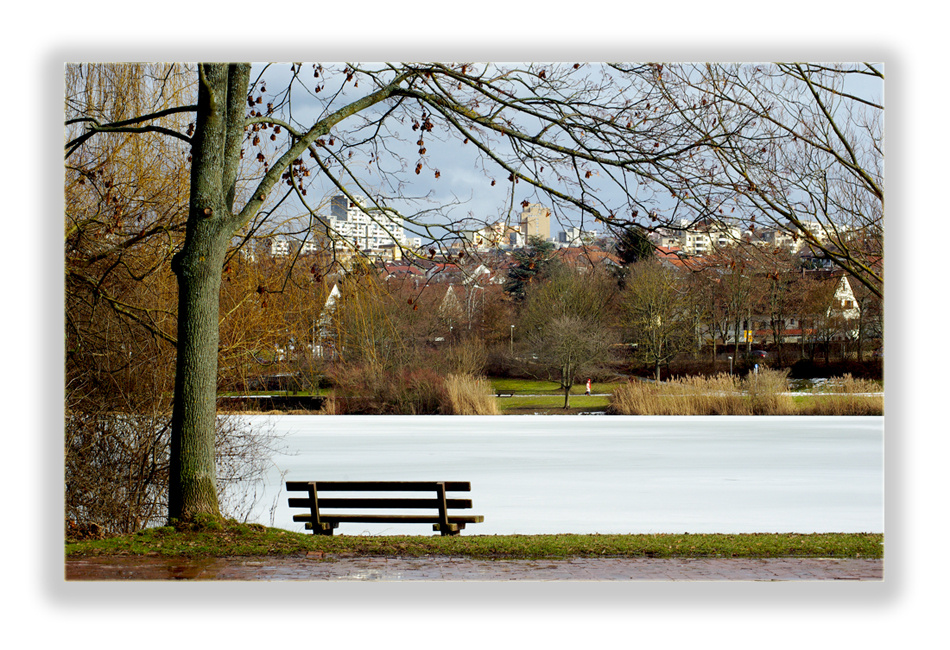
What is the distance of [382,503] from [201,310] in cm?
246

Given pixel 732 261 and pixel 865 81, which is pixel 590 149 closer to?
pixel 732 261

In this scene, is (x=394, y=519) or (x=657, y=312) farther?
(x=657, y=312)

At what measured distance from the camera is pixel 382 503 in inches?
333

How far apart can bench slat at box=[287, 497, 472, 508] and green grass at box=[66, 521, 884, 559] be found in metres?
0.57

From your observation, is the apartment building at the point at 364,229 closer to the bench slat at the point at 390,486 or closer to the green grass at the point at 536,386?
the bench slat at the point at 390,486

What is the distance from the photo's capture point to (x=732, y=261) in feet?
24.0

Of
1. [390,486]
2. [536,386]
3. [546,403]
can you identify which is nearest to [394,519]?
[390,486]

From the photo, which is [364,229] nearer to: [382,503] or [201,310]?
[201,310]

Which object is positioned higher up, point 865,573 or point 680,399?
point 680,399

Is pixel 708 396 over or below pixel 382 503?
over

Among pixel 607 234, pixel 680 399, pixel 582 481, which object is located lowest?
pixel 582 481

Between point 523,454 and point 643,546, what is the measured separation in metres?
6.09

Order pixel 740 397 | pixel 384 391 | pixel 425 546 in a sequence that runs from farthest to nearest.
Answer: pixel 740 397
pixel 384 391
pixel 425 546
